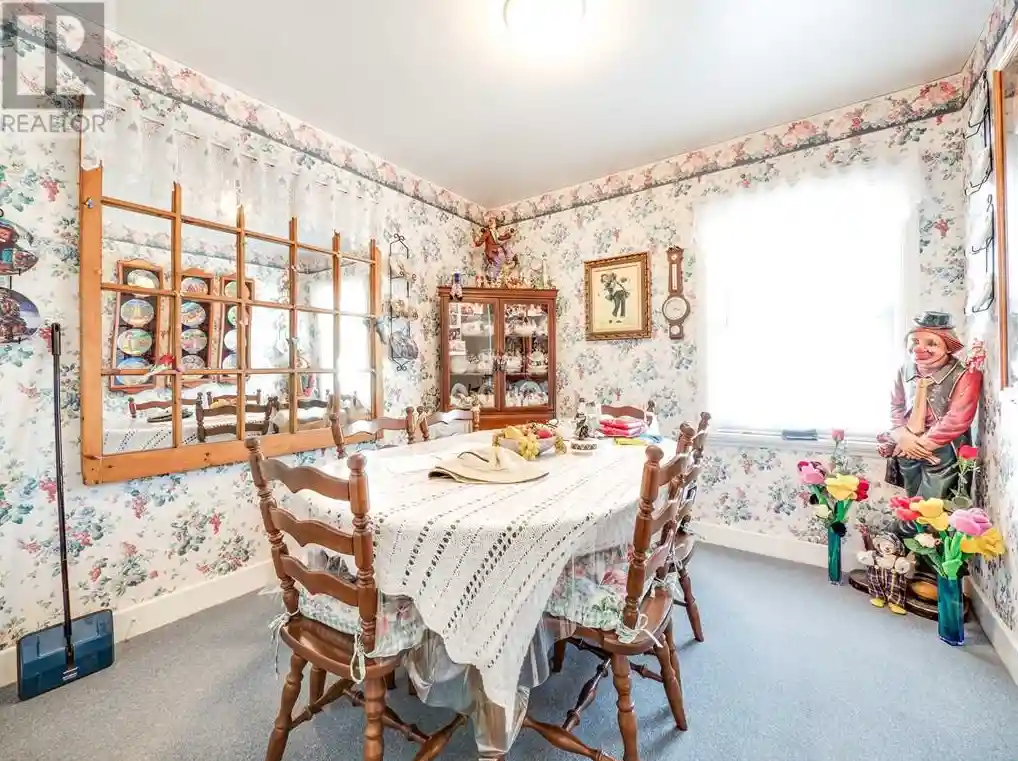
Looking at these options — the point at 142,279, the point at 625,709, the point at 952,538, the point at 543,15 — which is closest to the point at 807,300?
the point at 952,538

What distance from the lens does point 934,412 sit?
6.94 ft

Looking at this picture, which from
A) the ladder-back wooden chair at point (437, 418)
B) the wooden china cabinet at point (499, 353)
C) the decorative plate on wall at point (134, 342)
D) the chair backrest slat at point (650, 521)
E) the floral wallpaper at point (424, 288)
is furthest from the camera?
the wooden china cabinet at point (499, 353)

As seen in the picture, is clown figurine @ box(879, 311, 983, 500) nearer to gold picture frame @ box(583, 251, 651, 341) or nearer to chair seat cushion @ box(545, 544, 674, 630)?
gold picture frame @ box(583, 251, 651, 341)

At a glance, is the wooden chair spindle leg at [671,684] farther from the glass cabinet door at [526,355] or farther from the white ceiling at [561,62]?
the white ceiling at [561,62]

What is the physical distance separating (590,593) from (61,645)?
1953 millimetres

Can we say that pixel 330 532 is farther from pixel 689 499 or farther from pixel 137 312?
pixel 137 312

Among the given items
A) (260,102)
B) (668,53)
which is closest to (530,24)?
(668,53)

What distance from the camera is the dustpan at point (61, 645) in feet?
5.29

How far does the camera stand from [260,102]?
2424mm

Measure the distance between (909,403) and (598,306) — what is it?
188 centimetres

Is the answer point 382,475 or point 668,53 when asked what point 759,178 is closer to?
point 668,53

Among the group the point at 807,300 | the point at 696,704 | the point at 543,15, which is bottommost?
the point at 696,704

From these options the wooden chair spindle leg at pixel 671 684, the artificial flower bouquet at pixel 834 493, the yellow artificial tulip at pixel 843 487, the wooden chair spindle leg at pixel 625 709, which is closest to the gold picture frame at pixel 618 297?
the artificial flower bouquet at pixel 834 493

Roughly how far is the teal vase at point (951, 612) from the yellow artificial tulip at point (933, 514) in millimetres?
213
